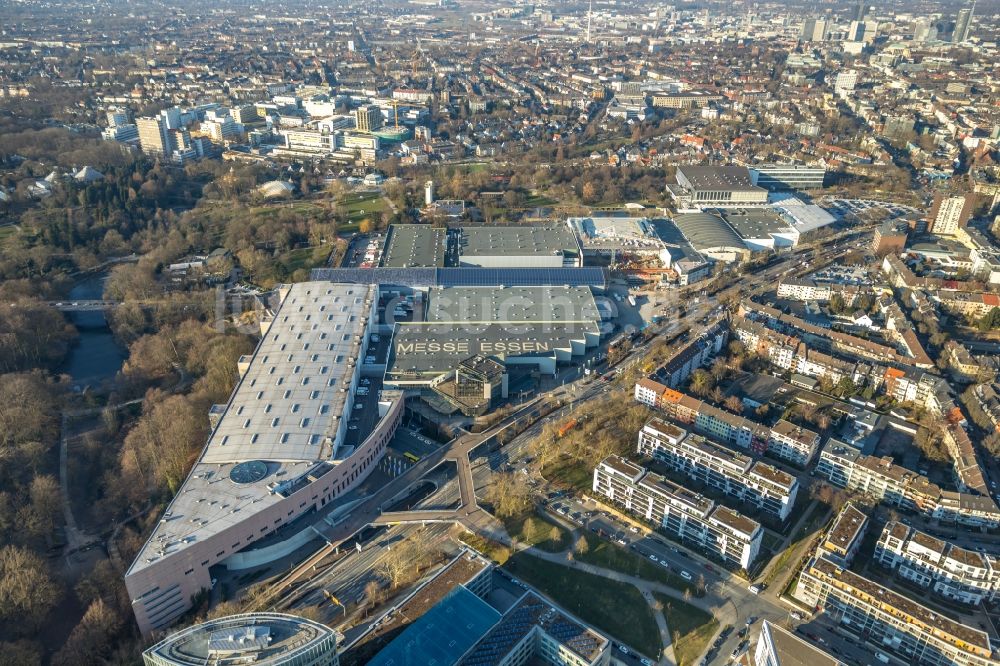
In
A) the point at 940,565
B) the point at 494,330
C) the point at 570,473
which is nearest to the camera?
the point at 940,565

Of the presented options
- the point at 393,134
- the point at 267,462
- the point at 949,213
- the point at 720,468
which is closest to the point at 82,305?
the point at 267,462

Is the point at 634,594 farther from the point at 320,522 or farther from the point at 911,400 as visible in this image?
the point at 911,400

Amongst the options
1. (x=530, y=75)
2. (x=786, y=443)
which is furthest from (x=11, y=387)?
(x=530, y=75)

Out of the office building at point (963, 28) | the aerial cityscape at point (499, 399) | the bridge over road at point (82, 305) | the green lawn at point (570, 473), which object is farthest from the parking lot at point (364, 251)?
the office building at point (963, 28)

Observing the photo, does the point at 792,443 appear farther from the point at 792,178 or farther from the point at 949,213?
the point at 792,178

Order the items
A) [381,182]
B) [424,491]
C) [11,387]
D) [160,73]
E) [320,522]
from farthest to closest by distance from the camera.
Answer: [160,73] → [381,182] → [11,387] → [424,491] → [320,522]

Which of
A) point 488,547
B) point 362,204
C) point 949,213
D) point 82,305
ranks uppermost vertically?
point 949,213

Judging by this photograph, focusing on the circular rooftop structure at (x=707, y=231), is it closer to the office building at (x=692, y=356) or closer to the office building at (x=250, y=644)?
the office building at (x=692, y=356)
